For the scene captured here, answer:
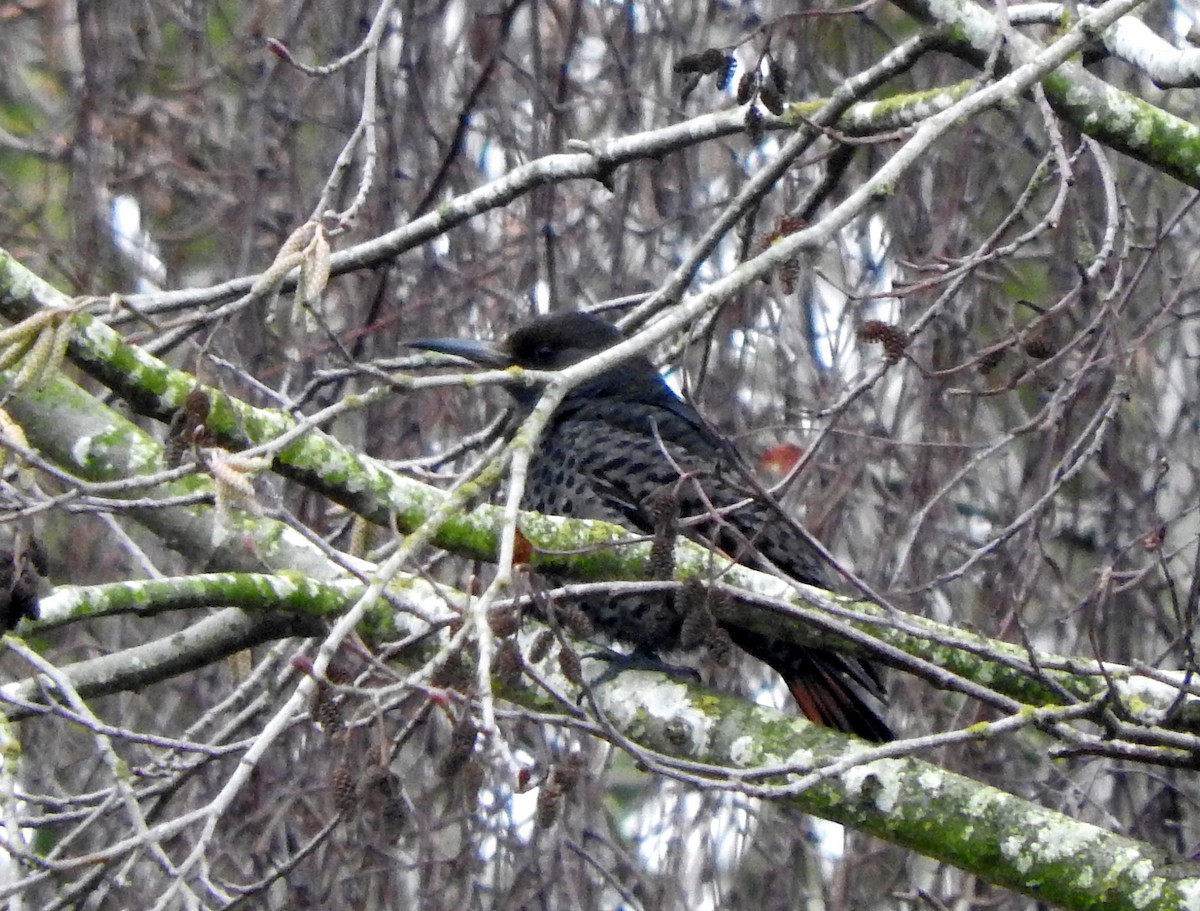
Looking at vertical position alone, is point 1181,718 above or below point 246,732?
below

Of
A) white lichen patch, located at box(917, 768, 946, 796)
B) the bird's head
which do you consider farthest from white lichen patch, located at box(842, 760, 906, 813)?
the bird's head

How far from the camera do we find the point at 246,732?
5473 mm

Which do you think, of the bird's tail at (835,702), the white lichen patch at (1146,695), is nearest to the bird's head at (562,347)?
the bird's tail at (835,702)

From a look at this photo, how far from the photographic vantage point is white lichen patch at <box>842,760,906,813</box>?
10.6 feet

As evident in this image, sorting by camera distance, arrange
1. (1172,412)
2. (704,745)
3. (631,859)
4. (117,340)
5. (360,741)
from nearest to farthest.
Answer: (117,340)
(704,745)
(360,741)
(631,859)
(1172,412)

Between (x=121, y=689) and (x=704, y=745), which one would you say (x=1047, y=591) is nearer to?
(x=704, y=745)

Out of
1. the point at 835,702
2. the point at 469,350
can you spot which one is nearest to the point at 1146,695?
the point at 835,702

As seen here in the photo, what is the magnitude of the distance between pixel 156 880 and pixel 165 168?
2321mm

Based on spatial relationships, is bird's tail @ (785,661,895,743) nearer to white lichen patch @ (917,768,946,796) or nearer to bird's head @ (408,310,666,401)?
white lichen patch @ (917,768,946,796)

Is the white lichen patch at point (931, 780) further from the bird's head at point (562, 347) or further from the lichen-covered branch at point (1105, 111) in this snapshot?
the bird's head at point (562, 347)

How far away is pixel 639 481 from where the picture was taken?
463 centimetres

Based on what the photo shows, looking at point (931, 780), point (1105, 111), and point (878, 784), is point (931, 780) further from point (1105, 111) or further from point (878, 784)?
point (1105, 111)

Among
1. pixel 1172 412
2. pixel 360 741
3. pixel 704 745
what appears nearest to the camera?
pixel 704 745

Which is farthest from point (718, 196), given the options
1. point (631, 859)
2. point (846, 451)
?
point (631, 859)
